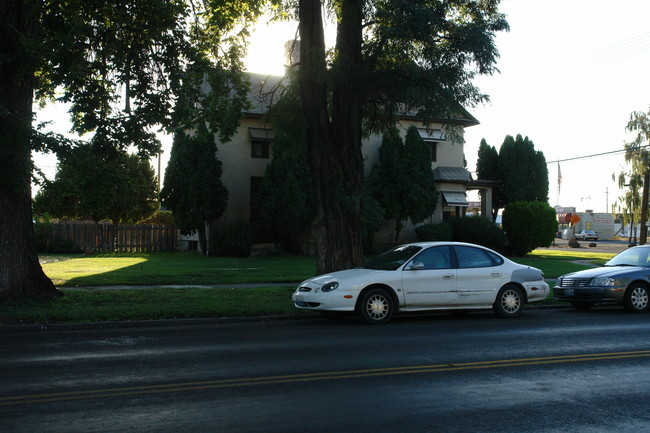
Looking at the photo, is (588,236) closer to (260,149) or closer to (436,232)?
(436,232)

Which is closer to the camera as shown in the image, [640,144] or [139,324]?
[139,324]

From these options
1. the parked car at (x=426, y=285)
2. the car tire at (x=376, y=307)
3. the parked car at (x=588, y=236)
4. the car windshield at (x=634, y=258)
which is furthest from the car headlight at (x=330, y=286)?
the parked car at (x=588, y=236)

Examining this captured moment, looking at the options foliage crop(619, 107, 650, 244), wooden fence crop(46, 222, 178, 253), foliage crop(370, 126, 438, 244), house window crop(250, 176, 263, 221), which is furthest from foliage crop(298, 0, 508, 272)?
foliage crop(619, 107, 650, 244)

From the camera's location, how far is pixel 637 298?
14523 millimetres

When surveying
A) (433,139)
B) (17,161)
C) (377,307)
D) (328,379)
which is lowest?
(328,379)

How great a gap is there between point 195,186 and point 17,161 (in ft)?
59.4

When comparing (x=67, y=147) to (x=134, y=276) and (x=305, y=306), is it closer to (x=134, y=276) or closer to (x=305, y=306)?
(x=305, y=306)

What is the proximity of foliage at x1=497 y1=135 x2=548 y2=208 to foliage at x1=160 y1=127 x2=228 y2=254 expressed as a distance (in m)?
18.7

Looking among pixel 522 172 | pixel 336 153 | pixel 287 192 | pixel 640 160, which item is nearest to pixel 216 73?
pixel 336 153

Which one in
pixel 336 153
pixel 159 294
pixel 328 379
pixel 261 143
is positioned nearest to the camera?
pixel 328 379

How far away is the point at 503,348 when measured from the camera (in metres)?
9.52

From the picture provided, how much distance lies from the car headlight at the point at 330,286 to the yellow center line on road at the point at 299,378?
4.16 meters

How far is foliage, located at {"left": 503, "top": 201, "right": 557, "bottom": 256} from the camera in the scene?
34.0m

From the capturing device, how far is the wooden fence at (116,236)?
34156mm
